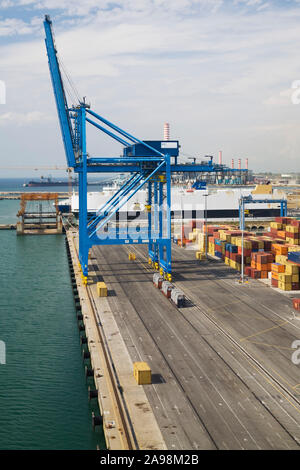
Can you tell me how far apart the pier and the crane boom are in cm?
1560

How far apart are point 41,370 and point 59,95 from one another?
33.0m

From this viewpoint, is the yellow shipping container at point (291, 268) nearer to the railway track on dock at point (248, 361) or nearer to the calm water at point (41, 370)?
the railway track on dock at point (248, 361)

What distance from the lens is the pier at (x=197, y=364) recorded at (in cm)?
2086

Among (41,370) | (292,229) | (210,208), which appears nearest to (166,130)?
(210,208)

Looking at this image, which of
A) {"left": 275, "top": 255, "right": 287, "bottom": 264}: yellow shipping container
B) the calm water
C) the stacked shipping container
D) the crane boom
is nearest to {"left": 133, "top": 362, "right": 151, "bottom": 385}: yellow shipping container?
the calm water

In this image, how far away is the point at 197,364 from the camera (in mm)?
28422

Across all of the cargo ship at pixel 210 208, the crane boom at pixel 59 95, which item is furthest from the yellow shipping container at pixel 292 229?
the cargo ship at pixel 210 208

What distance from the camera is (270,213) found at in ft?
358

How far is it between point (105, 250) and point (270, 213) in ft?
160

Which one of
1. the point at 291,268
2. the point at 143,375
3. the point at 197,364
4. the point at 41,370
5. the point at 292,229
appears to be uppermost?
the point at 292,229

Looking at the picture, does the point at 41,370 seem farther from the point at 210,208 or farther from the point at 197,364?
the point at 210,208

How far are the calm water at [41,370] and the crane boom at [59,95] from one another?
50.5 feet
